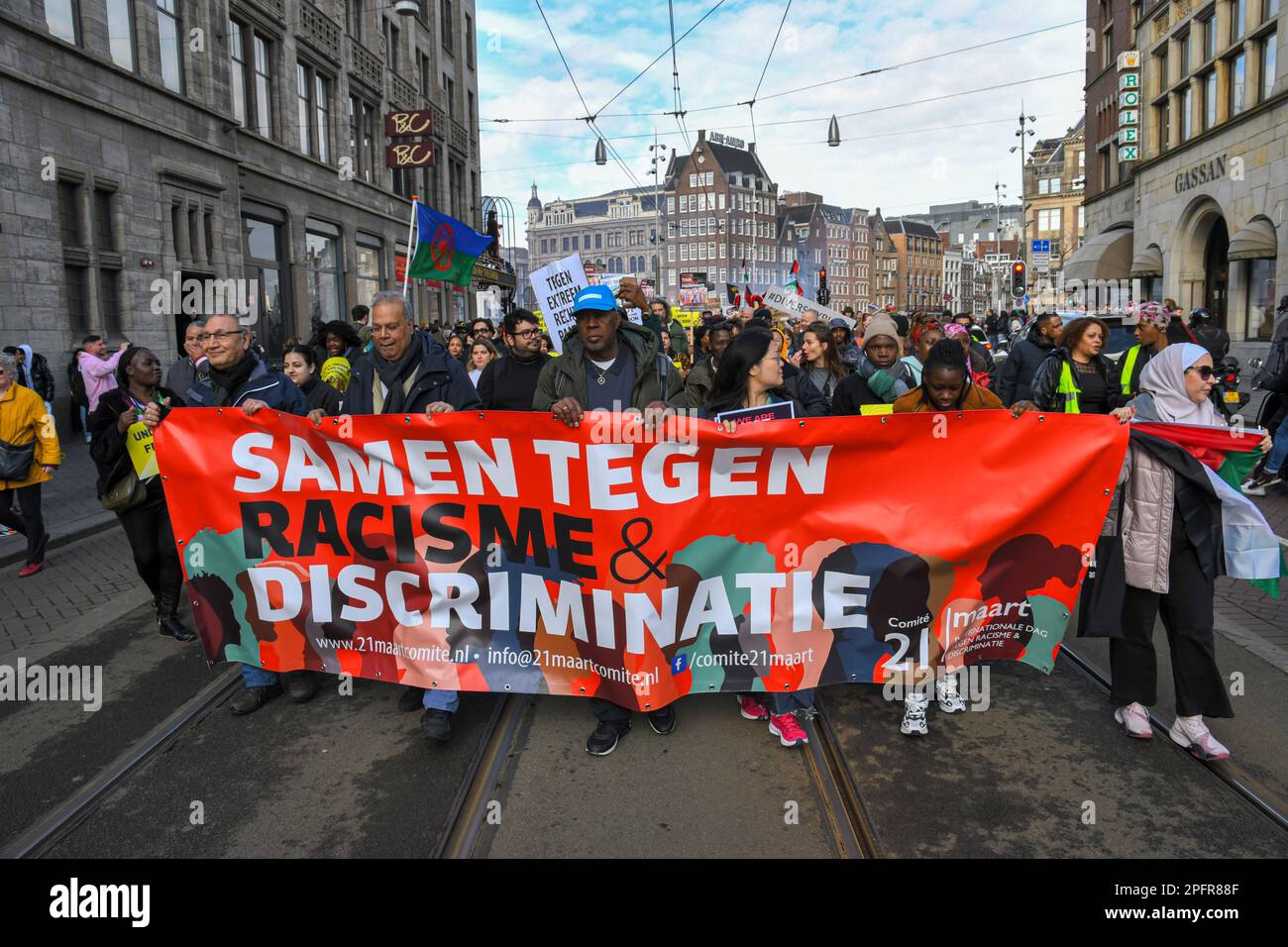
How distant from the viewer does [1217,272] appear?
88.7ft

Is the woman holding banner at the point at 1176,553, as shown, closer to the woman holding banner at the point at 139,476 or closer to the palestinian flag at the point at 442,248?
the woman holding banner at the point at 139,476

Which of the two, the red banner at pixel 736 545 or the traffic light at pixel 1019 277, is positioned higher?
the traffic light at pixel 1019 277

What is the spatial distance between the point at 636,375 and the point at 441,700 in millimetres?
1870

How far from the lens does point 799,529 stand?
4254 millimetres

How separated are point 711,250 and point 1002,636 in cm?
11421

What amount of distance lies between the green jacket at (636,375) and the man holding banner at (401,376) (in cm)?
38

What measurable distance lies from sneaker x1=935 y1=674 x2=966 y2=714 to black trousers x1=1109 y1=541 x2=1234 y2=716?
75cm

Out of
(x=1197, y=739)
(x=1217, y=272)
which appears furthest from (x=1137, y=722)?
(x=1217, y=272)

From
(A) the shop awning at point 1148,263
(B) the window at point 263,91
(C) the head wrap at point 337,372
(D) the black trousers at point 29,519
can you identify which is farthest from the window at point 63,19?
(A) the shop awning at point 1148,263

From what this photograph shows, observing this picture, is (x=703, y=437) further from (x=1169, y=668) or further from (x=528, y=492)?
(x=1169, y=668)

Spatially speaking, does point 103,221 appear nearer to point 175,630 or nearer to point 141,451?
point 141,451

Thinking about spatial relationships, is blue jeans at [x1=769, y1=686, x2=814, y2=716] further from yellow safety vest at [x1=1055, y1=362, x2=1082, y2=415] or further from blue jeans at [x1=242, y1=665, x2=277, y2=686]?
yellow safety vest at [x1=1055, y1=362, x2=1082, y2=415]

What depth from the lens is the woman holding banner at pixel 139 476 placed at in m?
5.84
